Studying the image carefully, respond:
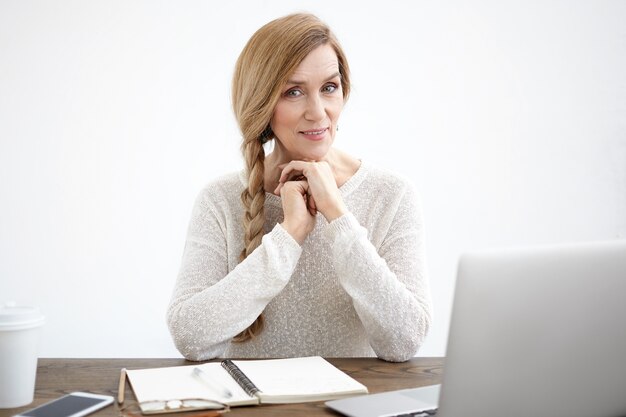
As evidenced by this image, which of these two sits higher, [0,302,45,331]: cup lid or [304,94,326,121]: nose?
[304,94,326,121]: nose

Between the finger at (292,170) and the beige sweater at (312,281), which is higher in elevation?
the finger at (292,170)

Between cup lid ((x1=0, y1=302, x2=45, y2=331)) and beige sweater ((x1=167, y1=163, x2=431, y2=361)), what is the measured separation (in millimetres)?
429

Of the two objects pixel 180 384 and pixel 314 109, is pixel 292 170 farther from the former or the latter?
pixel 180 384

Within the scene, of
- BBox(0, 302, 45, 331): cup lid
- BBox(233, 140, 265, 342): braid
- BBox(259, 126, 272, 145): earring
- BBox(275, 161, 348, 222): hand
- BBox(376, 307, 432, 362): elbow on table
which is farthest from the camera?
BBox(259, 126, 272, 145): earring

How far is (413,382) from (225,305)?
0.45m

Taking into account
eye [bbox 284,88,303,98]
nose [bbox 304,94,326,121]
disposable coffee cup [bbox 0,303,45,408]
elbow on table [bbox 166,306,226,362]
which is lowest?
elbow on table [bbox 166,306,226,362]

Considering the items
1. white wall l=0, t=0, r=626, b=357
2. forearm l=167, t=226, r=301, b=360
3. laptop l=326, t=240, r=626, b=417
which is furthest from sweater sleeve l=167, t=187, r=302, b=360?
white wall l=0, t=0, r=626, b=357

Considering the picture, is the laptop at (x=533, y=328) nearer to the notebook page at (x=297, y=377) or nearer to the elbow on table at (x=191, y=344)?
the notebook page at (x=297, y=377)

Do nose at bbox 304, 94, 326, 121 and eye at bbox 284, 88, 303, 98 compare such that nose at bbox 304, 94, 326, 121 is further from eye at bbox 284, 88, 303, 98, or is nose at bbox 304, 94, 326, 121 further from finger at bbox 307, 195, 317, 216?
finger at bbox 307, 195, 317, 216

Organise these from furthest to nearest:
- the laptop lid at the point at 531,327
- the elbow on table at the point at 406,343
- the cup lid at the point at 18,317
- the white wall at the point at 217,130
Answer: the white wall at the point at 217,130 < the elbow on table at the point at 406,343 < the cup lid at the point at 18,317 < the laptop lid at the point at 531,327

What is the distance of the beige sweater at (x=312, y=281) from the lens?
1388mm

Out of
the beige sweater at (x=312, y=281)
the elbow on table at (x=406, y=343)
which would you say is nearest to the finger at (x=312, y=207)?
the beige sweater at (x=312, y=281)

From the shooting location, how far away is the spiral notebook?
3.30 feet

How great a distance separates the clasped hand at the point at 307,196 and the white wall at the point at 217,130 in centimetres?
177
